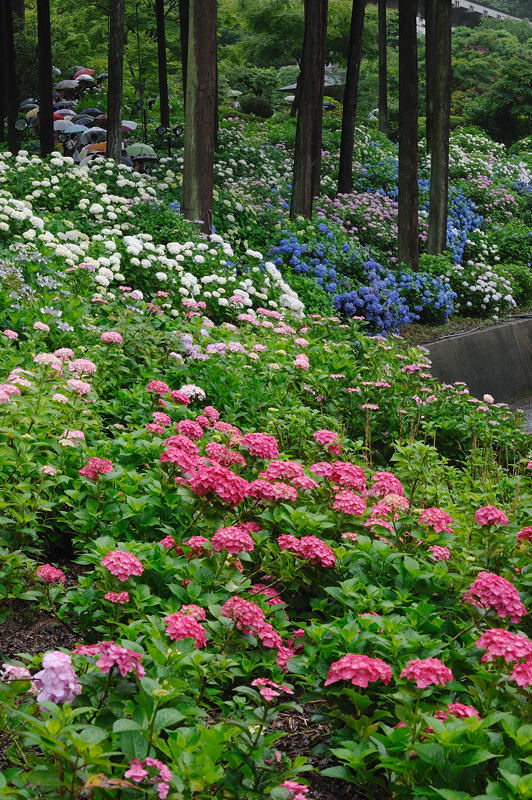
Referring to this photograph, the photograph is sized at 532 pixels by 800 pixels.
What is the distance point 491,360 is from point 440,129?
5732 mm

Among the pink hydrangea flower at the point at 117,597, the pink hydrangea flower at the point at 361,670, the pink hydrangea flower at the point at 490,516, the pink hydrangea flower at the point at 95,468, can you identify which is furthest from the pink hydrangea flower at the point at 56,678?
the pink hydrangea flower at the point at 490,516

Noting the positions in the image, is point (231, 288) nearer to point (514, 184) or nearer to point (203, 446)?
point (203, 446)

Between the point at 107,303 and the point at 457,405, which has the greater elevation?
the point at 107,303

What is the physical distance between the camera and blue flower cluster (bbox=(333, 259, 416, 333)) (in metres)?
11.2

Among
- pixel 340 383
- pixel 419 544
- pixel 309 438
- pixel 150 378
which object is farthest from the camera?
pixel 340 383

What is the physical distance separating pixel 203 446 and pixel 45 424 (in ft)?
2.50

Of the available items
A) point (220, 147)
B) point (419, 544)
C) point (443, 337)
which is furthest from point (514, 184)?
point (419, 544)

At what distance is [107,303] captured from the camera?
7.18 meters

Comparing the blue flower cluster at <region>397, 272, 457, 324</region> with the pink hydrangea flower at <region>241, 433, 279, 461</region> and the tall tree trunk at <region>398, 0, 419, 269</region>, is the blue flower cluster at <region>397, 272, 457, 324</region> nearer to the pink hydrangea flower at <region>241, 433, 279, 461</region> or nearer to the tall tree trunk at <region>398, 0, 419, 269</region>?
the tall tree trunk at <region>398, 0, 419, 269</region>

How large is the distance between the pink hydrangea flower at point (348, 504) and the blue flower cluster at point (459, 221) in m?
12.9

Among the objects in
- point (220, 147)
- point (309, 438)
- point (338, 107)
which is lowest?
point (338, 107)

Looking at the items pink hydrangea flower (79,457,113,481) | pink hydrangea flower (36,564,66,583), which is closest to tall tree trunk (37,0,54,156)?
pink hydrangea flower (79,457,113,481)

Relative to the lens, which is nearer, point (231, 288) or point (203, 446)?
point (203, 446)

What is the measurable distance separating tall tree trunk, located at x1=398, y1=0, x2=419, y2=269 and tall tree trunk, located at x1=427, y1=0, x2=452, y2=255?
1655mm
